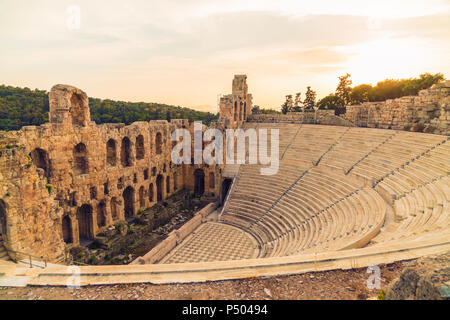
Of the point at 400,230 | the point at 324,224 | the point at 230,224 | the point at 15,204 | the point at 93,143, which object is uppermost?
the point at 93,143

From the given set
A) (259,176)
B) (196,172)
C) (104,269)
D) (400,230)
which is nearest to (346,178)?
(259,176)

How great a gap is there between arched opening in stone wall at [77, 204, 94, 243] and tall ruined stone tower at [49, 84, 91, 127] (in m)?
5.27

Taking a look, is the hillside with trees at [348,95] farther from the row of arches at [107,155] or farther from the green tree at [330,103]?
the row of arches at [107,155]

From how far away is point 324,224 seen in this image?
14.4m

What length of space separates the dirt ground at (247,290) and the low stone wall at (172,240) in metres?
8.88

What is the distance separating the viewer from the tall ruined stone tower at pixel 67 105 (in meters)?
15.1

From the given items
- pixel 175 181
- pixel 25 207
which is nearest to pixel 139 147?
pixel 175 181

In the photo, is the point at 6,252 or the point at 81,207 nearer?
the point at 6,252

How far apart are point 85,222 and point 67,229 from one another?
1412 millimetres

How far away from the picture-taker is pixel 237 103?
2855cm

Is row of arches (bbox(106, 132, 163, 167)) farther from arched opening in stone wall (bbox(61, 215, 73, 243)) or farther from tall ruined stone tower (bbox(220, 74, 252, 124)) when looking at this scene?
tall ruined stone tower (bbox(220, 74, 252, 124))

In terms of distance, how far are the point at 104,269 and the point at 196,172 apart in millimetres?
20651

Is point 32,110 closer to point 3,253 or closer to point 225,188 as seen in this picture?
point 225,188
